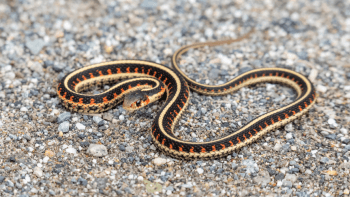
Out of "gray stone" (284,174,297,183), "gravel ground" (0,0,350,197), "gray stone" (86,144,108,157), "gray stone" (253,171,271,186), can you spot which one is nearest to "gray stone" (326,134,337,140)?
"gravel ground" (0,0,350,197)

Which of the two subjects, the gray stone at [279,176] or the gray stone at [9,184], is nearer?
the gray stone at [9,184]

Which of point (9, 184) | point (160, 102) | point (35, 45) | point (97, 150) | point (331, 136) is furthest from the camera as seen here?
point (35, 45)

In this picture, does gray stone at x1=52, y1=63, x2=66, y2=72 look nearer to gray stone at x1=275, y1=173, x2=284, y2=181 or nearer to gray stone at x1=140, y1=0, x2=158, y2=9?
gray stone at x1=140, y1=0, x2=158, y2=9

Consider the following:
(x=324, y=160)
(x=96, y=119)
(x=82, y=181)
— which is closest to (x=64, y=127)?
(x=96, y=119)

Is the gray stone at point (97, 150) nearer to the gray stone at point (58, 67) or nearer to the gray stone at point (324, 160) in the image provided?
the gray stone at point (58, 67)

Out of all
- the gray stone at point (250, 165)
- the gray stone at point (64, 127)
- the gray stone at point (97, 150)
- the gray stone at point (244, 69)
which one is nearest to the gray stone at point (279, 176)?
the gray stone at point (250, 165)

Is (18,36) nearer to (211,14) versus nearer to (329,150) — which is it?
(211,14)

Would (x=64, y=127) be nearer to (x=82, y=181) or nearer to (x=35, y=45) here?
(x=82, y=181)
